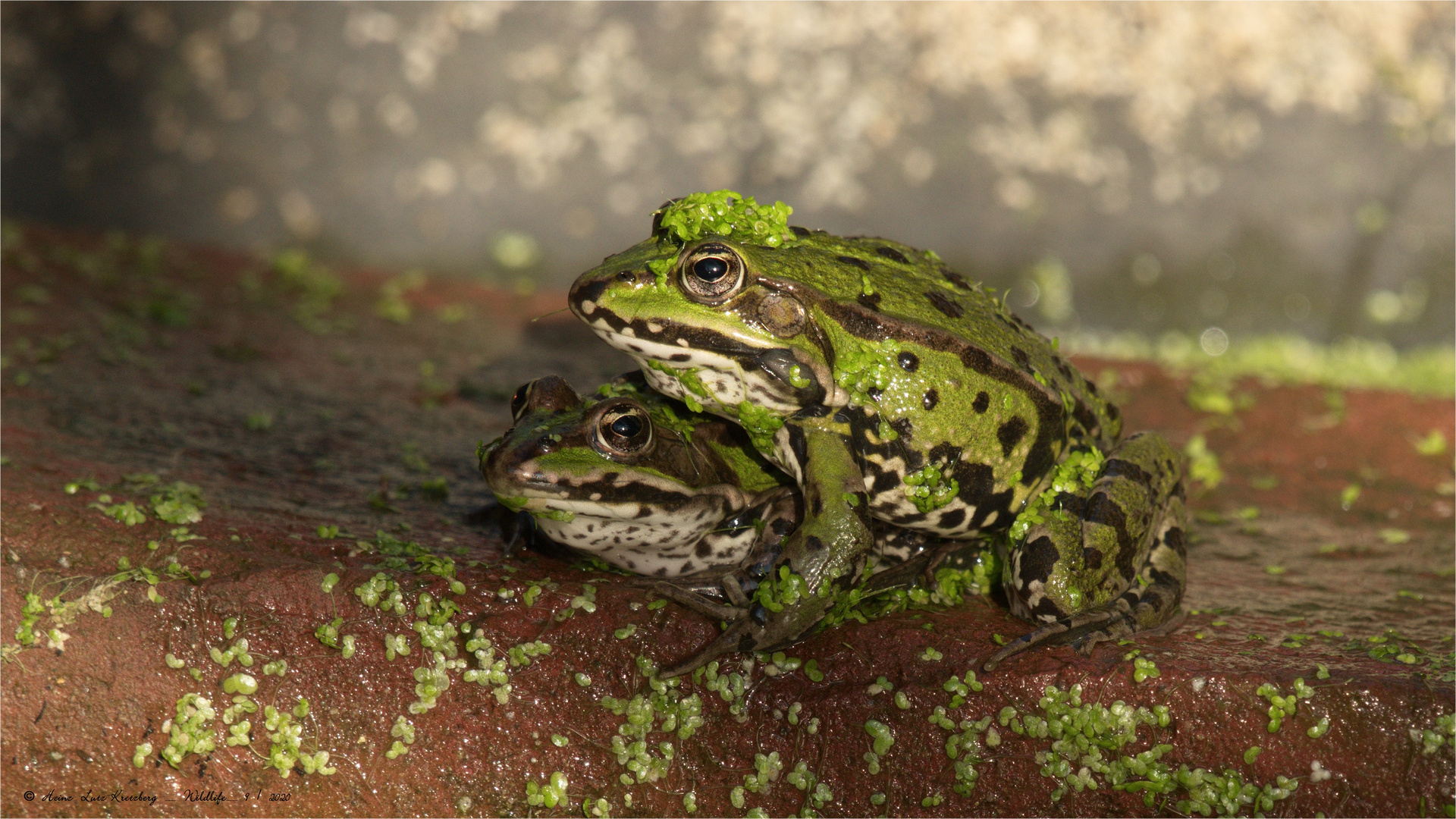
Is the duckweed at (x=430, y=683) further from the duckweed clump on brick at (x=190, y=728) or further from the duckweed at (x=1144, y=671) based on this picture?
the duckweed at (x=1144, y=671)

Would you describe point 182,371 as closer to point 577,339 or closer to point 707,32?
point 577,339

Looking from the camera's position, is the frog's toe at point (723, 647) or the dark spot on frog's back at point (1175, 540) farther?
the dark spot on frog's back at point (1175, 540)

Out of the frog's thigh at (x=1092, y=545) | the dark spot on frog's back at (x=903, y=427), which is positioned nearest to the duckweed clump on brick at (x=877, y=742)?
the frog's thigh at (x=1092, y=545)

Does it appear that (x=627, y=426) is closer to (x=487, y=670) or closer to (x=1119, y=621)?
(x=487, y=670)

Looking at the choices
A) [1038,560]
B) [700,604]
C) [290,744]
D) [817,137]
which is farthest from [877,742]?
[817,137]

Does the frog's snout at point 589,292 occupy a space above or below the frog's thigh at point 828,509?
above

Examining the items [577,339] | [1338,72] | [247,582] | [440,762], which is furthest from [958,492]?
[1338,72]

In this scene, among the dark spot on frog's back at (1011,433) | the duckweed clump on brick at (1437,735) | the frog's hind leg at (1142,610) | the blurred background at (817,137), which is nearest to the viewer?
the duckweed clump on brick at (1437,735)

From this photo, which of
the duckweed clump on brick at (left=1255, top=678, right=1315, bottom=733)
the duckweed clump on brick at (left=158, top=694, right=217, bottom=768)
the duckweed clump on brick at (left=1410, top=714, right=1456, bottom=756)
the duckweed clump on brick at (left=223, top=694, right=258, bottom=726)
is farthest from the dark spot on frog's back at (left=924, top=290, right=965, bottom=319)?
the duckweed clump on brick at (left=158, top=694, right=217, bottom=768)
